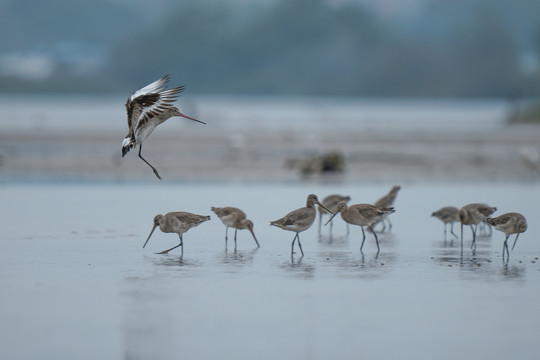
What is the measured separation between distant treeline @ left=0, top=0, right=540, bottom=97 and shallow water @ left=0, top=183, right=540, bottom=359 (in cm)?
9304

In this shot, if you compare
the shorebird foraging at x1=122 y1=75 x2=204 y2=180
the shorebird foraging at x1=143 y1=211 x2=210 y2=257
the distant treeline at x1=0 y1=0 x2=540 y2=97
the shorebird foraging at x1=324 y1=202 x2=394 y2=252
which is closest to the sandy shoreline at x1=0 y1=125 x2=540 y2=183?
the shorebird foraging at x1=122 y1=75 x2=204 y2=180

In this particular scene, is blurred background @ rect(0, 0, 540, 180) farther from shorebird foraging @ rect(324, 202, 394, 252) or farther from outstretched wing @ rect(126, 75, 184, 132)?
shorebird foraging @ rect(324, 202, 394, 252)

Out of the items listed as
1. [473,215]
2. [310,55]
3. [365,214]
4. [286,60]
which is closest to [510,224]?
[473,215]

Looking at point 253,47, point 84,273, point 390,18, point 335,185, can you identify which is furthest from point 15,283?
point 390,18

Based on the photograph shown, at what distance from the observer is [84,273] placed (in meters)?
8.34

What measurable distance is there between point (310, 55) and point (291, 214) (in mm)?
109199

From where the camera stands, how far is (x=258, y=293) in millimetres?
7535

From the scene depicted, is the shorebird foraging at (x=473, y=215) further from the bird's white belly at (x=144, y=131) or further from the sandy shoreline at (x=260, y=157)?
the sandy shoreline at (x=260, y=157)

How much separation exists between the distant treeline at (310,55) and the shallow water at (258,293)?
305 feet

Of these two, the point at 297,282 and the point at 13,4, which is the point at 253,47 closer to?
the point at 13,4

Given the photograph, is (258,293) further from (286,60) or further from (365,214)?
(286,60)

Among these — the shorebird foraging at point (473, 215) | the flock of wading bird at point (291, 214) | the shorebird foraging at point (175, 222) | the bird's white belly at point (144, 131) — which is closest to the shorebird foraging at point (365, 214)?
the flock of wading bird at point (291, 214)

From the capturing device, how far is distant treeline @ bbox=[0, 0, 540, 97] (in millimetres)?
107750

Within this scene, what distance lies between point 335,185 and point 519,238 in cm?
621
